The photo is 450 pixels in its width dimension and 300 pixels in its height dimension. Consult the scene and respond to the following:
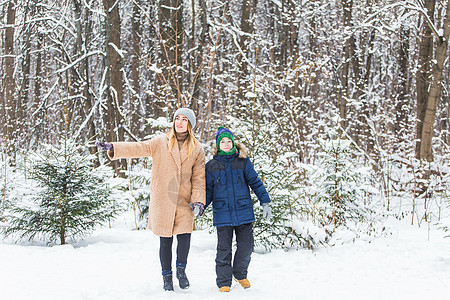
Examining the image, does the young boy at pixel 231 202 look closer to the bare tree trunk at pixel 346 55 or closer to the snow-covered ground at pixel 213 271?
the snow-covered ground at pixel 213 271

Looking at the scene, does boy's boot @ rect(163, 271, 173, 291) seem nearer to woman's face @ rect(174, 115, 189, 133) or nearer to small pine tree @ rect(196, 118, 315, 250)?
woman's face @ rect(174, 115, 189, 133)

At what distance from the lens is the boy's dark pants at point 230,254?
3.47 metres

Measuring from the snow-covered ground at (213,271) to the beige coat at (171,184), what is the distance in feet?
2.08

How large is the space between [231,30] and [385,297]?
25.2 ft

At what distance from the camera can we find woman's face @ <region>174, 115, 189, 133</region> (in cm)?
358

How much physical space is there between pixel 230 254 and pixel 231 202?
516mm

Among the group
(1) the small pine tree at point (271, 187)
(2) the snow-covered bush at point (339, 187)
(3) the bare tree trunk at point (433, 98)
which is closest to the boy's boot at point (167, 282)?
(1) the small pine tree at point (271, 187)

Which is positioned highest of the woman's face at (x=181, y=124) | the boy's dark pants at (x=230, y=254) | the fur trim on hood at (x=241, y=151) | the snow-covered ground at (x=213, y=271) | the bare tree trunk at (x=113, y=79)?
the bare tree trunk at (x=113, y=79)

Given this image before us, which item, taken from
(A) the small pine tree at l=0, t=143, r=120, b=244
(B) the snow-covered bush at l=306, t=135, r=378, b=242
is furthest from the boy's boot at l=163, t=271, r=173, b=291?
(B) the snow-covered bush at l=306, t=135, r=378, b=242

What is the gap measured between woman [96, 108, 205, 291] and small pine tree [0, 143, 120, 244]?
69.4 inches

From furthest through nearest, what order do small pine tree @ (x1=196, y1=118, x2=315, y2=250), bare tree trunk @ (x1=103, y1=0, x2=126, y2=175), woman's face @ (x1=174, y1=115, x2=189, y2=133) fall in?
bare tree trunk @ (x1=103, y1=0, x2=126, y2=175) < small pine tree @ (x1=196, y1=118, x2=315, y2=250) < woman's face @ (x1=174, y1=115, x2=189, y2=133)

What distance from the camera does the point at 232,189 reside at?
3.52 metres

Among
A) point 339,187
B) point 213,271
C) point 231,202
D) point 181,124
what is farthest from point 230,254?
point 339,187

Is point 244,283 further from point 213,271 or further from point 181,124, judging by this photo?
point 181,124
